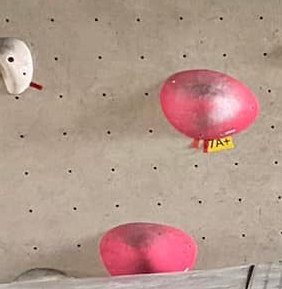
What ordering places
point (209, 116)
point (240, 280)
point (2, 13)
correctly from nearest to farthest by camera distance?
point (240, 280) → point (209, 116) → point (2, 13)

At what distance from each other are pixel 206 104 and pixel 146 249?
222 mm

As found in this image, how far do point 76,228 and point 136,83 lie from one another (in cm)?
25

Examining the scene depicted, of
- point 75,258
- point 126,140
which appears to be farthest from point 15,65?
point 75,258

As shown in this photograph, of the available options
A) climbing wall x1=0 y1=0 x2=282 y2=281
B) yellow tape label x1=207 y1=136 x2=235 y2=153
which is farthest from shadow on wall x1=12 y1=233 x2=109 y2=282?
yellow tape label x1=207 y1=136 x2=235 y2=153

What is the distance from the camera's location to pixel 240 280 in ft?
2.57

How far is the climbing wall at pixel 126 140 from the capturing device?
3.35 feet

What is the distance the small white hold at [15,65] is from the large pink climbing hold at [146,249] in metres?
0.26

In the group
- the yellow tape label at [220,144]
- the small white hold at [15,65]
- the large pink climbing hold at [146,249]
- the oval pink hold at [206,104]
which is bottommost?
the large pink climbing hold at [146,249]

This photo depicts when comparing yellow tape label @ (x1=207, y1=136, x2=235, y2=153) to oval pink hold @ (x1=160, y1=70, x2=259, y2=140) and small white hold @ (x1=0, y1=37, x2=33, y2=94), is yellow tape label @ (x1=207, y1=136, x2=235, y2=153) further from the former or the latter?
small white hold @ (x1=0, y1=37, x2=33, y2=94)

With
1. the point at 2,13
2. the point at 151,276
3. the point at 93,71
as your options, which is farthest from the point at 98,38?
the point at 151,276

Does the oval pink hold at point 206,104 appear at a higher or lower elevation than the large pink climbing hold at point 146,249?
higher

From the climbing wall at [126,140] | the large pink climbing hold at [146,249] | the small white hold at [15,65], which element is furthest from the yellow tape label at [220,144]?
the small white hold at [15,65]

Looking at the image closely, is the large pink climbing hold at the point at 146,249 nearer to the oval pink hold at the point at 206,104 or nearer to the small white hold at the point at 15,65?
Answer: the oval pink hold at the point at 206,104

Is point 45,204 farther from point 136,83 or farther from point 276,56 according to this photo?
point 276,56
